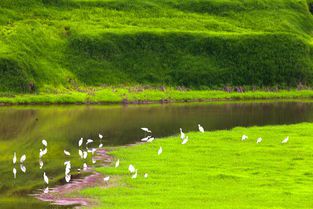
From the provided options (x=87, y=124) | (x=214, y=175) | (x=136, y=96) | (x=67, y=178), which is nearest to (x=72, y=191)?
(x=67, y=178)

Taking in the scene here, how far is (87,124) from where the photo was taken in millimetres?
77062

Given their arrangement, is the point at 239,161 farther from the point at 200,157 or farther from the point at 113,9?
the point at 113,9

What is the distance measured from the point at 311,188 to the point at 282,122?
4574 centimetres

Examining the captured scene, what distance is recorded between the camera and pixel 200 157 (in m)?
52.3

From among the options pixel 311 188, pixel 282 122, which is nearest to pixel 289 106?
pixel 282 122

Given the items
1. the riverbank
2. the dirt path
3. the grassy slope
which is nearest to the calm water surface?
the dirt path

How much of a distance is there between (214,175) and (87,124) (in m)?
35.7

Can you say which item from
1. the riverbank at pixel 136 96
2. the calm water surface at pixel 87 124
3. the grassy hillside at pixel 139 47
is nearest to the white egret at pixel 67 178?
the calm water surface at pixel 87 124

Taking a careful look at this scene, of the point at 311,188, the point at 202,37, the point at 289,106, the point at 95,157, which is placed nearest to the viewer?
the point at 311,188

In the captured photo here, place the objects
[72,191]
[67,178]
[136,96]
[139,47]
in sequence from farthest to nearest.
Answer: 1. [139,47]
2. [136,96]
3. [67,178]
4. [72,191]

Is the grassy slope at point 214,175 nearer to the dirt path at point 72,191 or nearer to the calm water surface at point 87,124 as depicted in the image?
the dirt path at point 72,191

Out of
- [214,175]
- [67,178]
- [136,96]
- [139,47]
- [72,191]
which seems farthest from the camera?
[139,47]

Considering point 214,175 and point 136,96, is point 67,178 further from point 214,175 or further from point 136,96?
point 136,96

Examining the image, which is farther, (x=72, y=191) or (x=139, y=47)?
(x=139, y=47)
